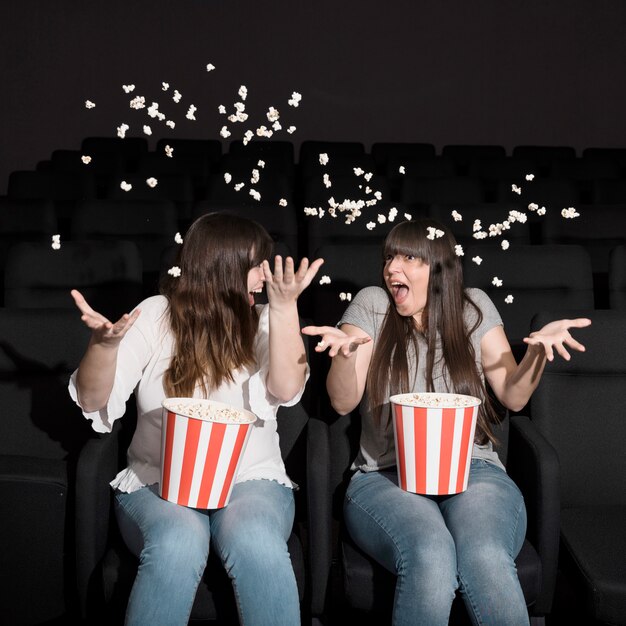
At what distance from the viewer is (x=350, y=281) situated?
2475mm

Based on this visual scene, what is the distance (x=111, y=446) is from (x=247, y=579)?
1.38 feet

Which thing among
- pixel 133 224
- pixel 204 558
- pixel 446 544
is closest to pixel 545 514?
pixel 446 544

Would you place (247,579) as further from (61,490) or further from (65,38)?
(65,38)

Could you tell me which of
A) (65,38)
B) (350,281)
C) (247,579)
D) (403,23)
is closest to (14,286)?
(350,281)

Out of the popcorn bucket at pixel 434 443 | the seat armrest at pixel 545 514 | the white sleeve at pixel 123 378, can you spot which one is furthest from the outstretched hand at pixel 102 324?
the seat armrest at pixel 545 514

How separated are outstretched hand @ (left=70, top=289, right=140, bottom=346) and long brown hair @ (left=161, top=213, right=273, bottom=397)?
0.63 feet

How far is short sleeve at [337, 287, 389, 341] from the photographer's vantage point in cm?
188

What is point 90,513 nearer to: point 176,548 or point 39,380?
point 176,548

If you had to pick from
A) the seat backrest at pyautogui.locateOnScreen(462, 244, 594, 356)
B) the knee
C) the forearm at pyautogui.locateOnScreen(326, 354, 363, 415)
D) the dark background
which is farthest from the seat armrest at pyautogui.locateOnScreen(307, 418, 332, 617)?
the dark background

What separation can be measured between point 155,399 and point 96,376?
142mm

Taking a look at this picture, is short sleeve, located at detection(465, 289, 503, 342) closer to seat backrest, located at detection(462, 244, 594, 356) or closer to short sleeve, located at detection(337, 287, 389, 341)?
short sleeve, located at detection(337, 287, 389, 341)

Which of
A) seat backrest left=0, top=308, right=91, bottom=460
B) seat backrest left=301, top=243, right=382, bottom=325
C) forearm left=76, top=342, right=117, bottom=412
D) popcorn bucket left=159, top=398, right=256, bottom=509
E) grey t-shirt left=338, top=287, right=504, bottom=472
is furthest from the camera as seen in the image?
seat backrest left=301, top=243, right=382, bottom=325

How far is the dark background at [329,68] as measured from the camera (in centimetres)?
566

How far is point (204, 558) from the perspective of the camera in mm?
1515
